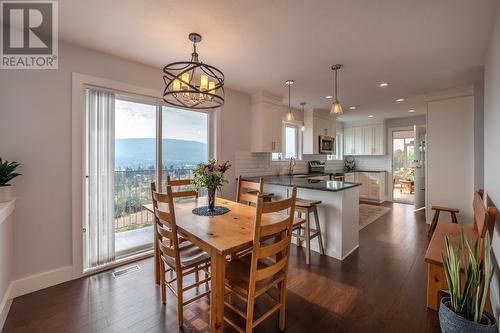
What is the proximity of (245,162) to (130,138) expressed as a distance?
1991 mm

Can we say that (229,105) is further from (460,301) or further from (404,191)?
(404,191)

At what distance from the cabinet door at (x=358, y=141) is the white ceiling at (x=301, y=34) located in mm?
3692

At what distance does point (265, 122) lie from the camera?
4184 millimetres

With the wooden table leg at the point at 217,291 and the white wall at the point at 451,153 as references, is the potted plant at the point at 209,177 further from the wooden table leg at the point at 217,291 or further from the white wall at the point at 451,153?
the white wall at the point at 451,153

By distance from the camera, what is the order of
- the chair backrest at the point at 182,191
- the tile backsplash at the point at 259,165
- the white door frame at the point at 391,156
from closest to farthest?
1. the chair backrest at the point at 182,191
2. the tile backsplash at the point at 259,165
3. the white door frame at the point at 391,156

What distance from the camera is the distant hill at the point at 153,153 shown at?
2789mm

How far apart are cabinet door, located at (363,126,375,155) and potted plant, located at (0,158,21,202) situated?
7.63 meters

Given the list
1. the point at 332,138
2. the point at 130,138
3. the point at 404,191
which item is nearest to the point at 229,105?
the point at 130,138

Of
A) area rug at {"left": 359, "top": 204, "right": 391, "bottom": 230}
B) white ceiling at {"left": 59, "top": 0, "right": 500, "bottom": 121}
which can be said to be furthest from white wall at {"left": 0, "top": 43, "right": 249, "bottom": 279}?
area rug at {"left": 359, "top": 204, "right": 391, "bottom": 230}

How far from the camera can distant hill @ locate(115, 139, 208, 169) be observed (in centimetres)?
279

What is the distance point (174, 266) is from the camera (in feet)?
5.81

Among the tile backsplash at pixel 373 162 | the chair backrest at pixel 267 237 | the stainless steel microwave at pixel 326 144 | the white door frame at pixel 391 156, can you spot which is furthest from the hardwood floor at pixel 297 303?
the tile backsplash at pixel 373 162

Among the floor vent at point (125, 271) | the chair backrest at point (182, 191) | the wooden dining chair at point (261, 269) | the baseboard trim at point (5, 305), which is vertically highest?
the chair backrest at point (182, 191)

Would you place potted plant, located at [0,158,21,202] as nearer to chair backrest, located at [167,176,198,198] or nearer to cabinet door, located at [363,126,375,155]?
chair backrest, located at [167,176,198,198]
